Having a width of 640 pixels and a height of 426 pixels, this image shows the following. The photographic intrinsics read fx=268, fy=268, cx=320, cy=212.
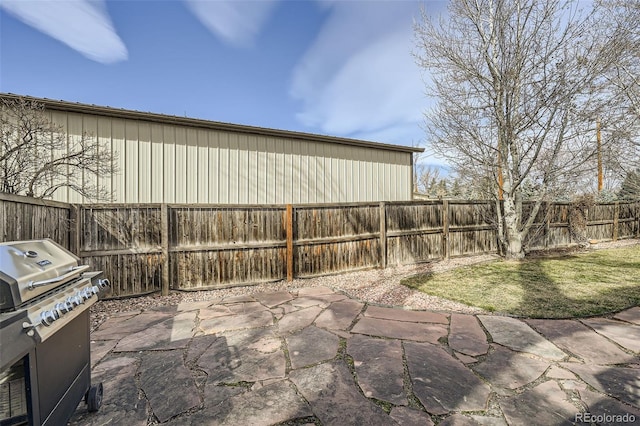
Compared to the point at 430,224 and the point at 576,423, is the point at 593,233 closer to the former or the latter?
the point at 430,224

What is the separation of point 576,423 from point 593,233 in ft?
38.2

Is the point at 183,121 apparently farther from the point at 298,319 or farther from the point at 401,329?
the point at 401,329

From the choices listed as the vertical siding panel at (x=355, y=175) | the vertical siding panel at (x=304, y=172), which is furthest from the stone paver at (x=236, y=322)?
the vertical siding panel at (x=355, y=175)

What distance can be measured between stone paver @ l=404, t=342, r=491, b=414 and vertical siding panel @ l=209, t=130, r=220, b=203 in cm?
532

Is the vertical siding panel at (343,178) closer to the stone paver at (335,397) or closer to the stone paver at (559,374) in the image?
the stone paver at (335,397)

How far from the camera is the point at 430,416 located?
5.74ft

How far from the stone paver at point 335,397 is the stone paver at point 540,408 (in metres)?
0.82

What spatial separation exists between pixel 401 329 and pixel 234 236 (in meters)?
3.34

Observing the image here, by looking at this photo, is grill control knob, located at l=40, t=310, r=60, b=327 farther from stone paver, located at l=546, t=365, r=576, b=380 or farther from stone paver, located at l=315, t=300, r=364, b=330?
stone paver, located at l=546, t=365, r=576, b=380

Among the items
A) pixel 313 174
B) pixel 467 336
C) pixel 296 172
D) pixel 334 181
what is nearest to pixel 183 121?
pixel 296 172

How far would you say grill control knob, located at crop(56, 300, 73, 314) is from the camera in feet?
4.29

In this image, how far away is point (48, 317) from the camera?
1.20 metres

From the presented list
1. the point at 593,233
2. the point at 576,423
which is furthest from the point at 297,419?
the point at 593,233

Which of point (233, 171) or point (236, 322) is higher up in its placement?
point (233, 171)
